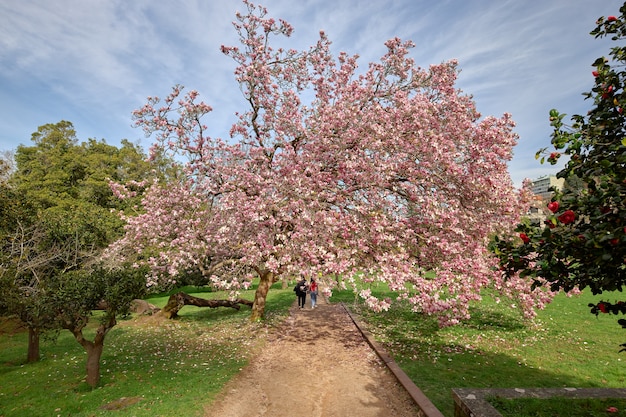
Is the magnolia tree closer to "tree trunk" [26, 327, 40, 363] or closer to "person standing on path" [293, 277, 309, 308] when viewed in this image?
"tree trunk" [26, 327, 40, 363]

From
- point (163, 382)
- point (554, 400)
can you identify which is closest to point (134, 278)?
point (163, 382)

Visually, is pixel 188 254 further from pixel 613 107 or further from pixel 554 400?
pixel 613 107

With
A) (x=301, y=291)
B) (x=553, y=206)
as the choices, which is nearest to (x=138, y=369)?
(x=301, y=291)

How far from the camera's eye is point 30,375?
11289 mm

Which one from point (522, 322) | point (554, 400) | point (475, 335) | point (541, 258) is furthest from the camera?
point (522, 322)

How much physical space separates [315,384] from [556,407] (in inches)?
221

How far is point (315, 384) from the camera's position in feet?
30.7

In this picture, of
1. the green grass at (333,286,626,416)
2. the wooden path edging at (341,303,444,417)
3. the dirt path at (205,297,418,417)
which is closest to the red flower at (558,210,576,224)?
the wooden path edging at (341,303,444,417)

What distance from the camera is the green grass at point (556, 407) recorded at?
604cm

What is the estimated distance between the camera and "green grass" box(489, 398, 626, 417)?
19.8ft

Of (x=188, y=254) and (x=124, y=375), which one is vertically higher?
(x=188, y=254)

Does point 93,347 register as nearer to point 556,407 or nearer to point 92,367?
point 92,367

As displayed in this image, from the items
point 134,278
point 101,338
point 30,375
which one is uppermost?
point 134,278

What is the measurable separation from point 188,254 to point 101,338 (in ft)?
11.5
